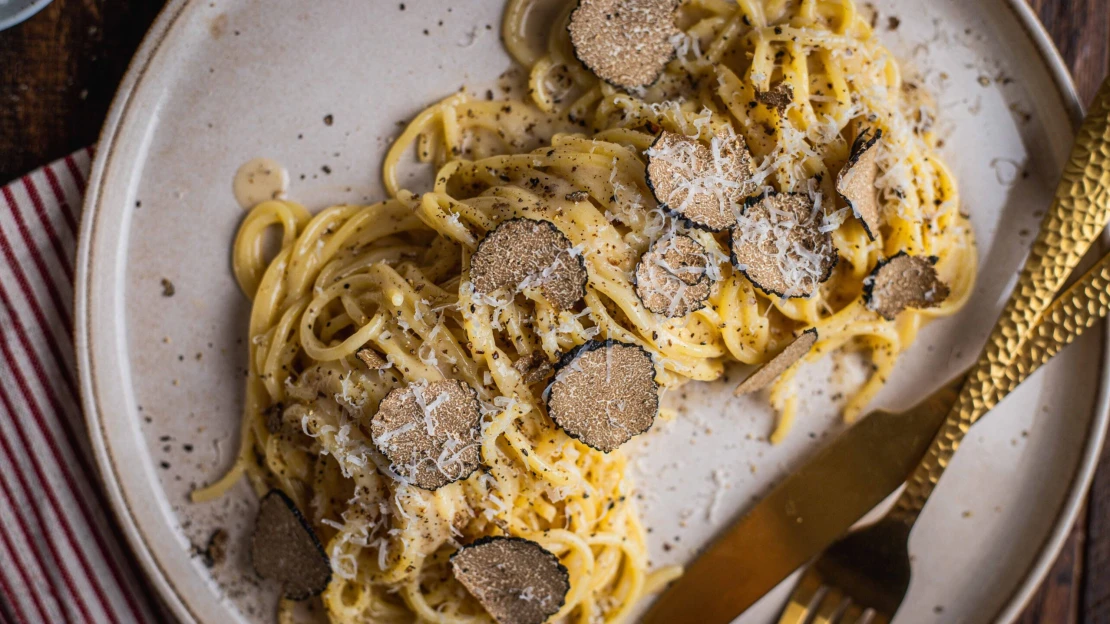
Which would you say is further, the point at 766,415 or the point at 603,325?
the point at 766,415

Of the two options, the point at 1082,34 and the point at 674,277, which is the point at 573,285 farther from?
the point at 1082,34

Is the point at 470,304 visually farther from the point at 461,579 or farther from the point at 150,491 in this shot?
the point at 150,491

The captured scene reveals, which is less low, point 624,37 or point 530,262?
point 624,37

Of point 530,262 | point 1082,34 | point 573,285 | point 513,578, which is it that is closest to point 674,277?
point 573,285

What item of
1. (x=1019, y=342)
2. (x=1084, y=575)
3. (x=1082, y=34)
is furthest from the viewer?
(x=1084, y=575)

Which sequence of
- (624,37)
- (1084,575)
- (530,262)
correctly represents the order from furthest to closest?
(1084,575) → (624,37) → (530,262)

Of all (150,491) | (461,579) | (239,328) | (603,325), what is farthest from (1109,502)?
(150,491)

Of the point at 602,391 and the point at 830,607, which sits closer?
the point at 602,391
